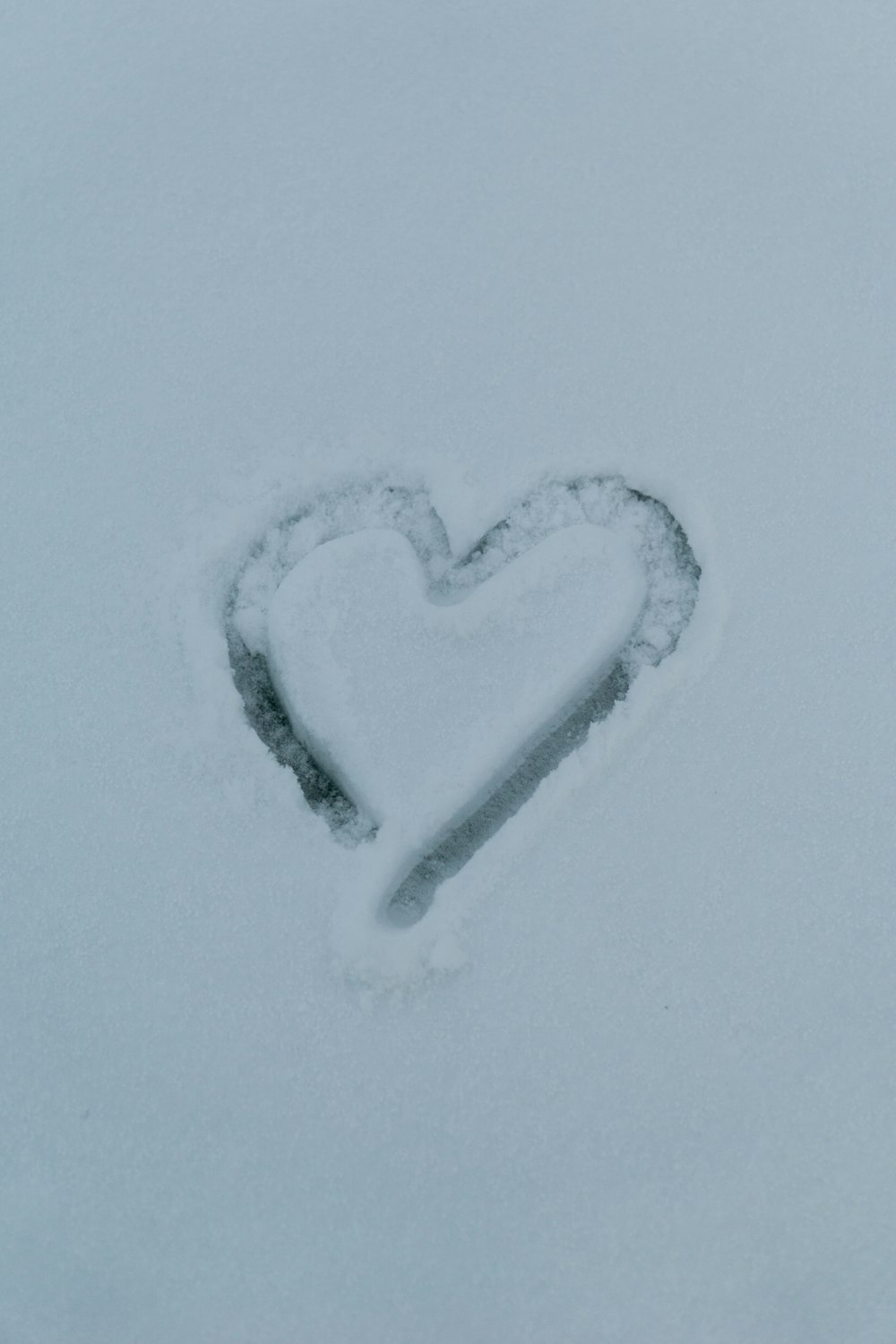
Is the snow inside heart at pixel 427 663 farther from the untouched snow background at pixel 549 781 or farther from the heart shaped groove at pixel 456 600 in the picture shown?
the untouched snow background at pixel 549 781

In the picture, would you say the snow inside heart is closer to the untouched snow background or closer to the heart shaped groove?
the heart shaped groove

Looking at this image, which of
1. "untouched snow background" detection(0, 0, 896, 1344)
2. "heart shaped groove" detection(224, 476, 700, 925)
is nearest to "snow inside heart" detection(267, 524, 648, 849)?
"heart shaped groove" detection(224, 476, 700, 925)

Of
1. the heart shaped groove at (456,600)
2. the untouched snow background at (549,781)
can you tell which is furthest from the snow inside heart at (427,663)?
the untouched snow background at (549,781)

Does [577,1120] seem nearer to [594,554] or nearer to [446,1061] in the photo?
[446,1061]

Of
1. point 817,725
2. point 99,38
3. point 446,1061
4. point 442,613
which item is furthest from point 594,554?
point 99,38

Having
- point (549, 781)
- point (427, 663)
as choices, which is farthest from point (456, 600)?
point (549, 781)
